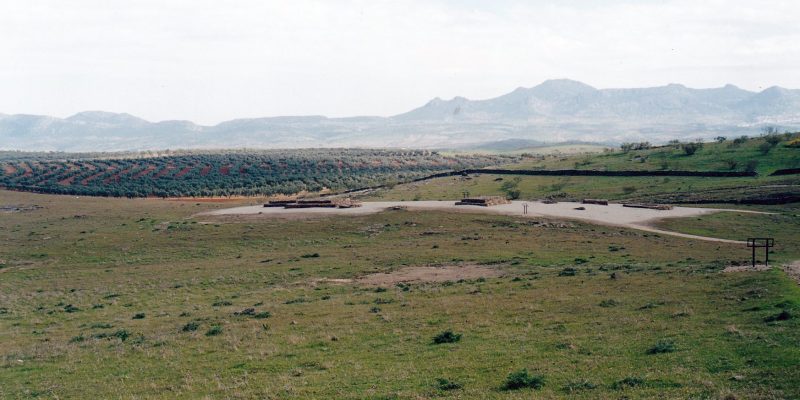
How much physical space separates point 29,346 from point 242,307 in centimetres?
849

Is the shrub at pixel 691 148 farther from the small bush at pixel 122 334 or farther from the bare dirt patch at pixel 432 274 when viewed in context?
the small bush at pixel 122 334

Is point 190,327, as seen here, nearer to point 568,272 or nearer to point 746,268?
point 568,272

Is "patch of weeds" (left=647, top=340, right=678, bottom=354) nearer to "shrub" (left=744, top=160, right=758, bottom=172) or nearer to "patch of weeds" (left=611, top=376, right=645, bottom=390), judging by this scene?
"patch of weeds" (left=611, top=376, right=645, bottom=390)

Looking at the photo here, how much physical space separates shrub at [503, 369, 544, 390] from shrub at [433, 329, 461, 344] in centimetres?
489

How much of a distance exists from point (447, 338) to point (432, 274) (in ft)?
51.3

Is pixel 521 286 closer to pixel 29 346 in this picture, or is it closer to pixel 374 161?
pixel 29 346

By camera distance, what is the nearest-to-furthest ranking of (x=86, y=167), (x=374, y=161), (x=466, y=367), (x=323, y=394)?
(x=323, y=394) → (x=466, y=367) → (x=86, y=167) → (x=374, y=161)

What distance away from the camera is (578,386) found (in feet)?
47.6

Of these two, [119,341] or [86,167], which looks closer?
[119,341]

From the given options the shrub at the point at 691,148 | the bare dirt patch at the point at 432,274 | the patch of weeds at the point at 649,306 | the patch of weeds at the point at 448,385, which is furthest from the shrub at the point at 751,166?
the patch of weeds at the point at 448,385

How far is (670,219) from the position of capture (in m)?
52.3

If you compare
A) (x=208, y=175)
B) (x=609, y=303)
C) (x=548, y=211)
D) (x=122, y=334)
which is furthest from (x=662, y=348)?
(x=208, y=175)

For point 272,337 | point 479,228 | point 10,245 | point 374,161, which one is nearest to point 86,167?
point 374,161

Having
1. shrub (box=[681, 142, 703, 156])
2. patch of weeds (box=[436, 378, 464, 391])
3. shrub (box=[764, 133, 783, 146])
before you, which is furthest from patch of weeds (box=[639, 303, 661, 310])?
shrub (box=[681, 142, 703, 156])
